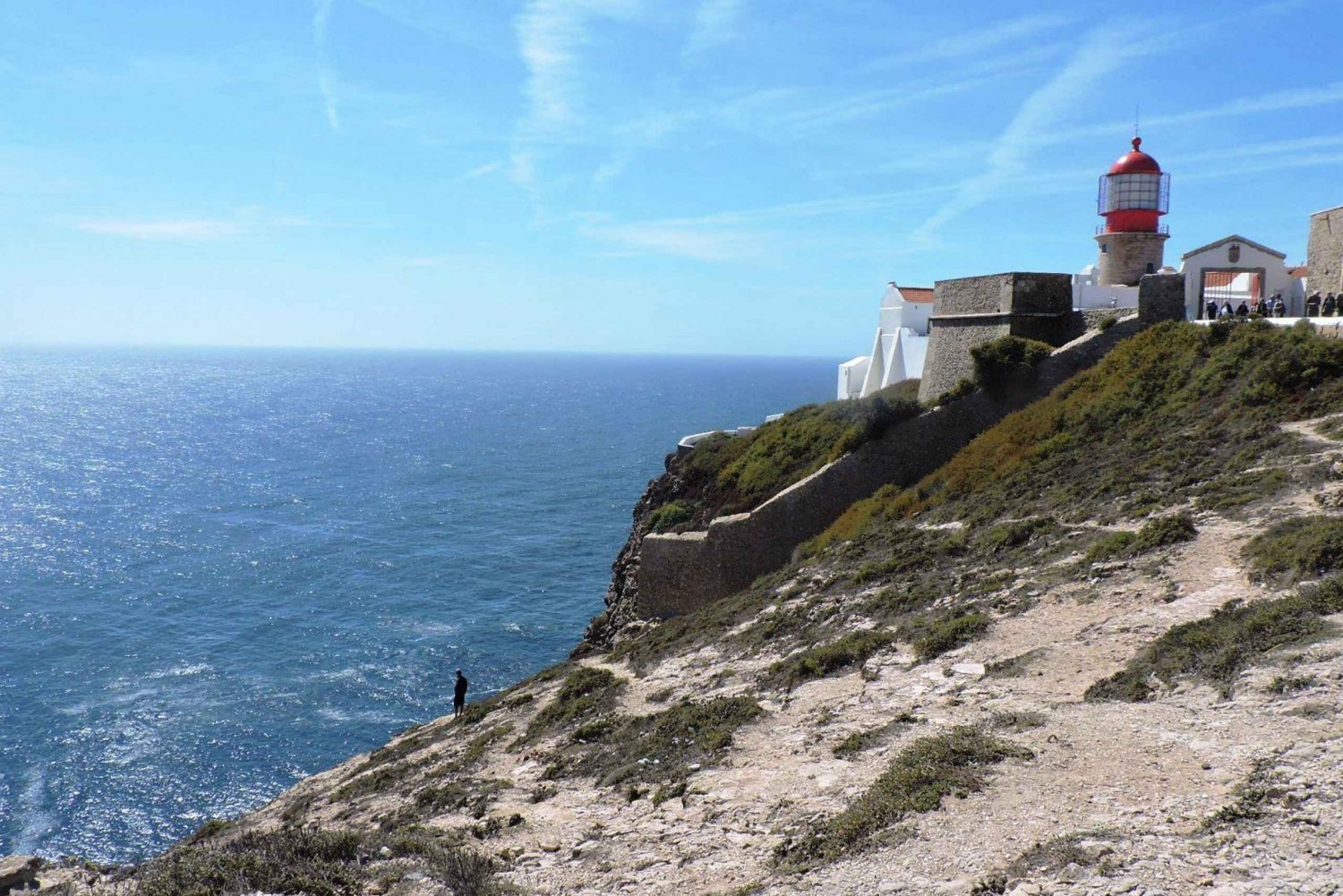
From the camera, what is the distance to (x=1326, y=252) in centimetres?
2456

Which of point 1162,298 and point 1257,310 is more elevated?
point 1162,298

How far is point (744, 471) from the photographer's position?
94.6ft

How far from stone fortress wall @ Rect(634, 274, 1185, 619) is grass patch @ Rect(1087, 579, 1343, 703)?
1337 centimetres

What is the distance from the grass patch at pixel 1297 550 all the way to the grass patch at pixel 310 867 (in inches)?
347

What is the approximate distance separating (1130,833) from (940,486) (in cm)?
1482

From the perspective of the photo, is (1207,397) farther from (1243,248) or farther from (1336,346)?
(1243,248)

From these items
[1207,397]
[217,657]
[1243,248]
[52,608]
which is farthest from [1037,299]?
[52,608]

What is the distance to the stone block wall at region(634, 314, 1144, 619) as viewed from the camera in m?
23.1

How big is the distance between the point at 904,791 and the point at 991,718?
1801 millimetres

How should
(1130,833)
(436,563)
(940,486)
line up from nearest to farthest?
(1130,833), (940,486), (436,563)

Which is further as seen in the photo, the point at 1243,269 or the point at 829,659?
the point at 1243,269

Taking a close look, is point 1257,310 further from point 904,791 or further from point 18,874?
point 18,874

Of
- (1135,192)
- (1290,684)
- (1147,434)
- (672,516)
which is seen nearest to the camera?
(1290,684)

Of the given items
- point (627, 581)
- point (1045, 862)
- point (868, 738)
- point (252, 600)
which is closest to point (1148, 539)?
point (868, 738)
